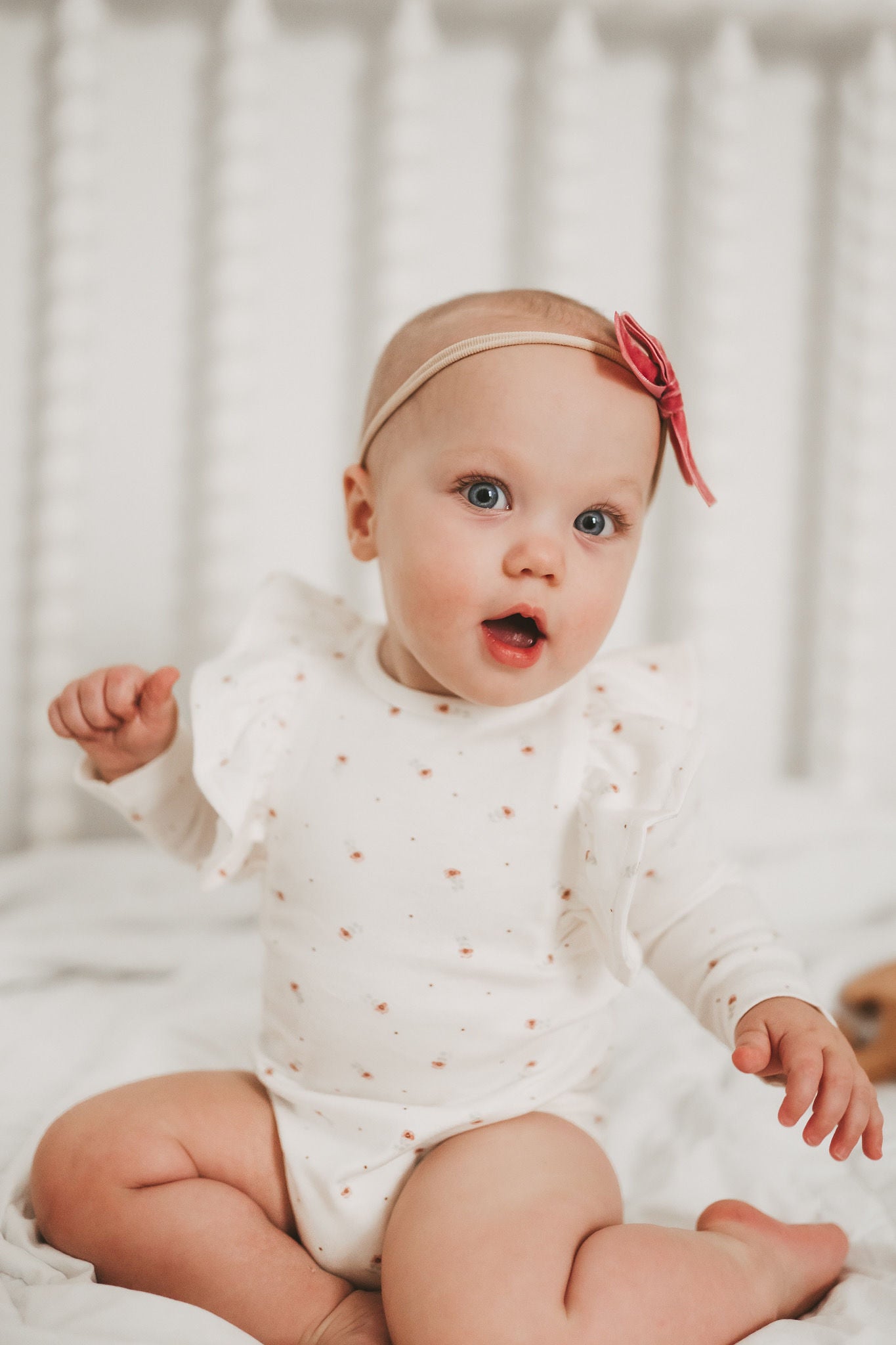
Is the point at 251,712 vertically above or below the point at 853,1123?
above

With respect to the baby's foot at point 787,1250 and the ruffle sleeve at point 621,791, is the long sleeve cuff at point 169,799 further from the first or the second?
the baby's foot at point 787,1250

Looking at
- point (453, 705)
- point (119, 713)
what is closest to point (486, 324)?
point (453, 705)

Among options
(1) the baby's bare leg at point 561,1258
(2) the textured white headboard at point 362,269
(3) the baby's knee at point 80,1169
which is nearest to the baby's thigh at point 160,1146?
(3) the baby's knee at point 80,1169

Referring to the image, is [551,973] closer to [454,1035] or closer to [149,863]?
[454,1035]

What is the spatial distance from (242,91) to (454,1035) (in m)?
1.03

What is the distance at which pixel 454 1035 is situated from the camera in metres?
0.70

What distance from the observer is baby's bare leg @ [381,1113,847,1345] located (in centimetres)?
58

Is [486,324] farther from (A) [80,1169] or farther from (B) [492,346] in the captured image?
(A) [80,1169]

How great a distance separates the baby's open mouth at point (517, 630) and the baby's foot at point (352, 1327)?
15.4 inches

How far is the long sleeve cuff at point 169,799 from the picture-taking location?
0.79m

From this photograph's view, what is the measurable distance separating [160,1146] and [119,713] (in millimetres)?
274

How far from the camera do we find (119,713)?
30.0 inches

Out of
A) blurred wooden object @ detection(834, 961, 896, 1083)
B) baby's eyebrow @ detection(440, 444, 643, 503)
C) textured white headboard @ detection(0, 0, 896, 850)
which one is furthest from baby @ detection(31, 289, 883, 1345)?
textured white headboard @ detection(0, 0, 896, 850)

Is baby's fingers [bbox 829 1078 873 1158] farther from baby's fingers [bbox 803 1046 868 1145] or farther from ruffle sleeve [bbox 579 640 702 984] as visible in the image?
ruffle sleeve [bbox 579 640 702 984]
